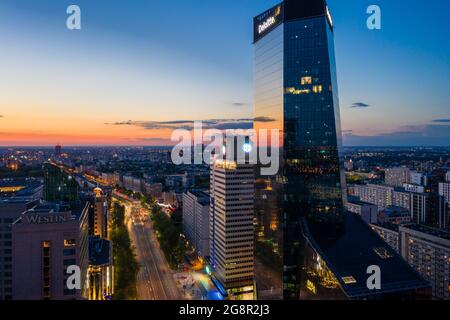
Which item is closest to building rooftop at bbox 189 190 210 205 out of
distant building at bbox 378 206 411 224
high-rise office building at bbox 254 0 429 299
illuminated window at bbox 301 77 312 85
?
high-rise office building at bbox 254 0 429 299

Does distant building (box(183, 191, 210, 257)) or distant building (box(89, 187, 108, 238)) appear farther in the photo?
distant building (box(89, 187, 108, 238))

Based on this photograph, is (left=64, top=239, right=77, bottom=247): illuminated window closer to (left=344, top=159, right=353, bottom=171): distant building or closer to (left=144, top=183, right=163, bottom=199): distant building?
(left=144, top=183, right=163, bottom=199): distant building

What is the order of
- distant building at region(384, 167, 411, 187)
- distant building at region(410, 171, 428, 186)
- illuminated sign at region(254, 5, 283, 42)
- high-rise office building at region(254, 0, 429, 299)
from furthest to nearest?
1. distant building at region(384, 167, 411, 187)
2. distant building at region(410, 171, 428, 186)
3. illuminated sign at region(254, 5, 283, 42)
4. high-rise office building at region(254, 0, 429, 299)

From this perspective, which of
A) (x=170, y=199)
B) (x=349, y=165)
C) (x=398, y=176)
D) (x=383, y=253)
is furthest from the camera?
(x=349, y=165)

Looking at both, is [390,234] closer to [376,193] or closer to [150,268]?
[150,268]

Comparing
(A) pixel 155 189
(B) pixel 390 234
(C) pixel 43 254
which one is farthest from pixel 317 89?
(A) pixel 155 189
